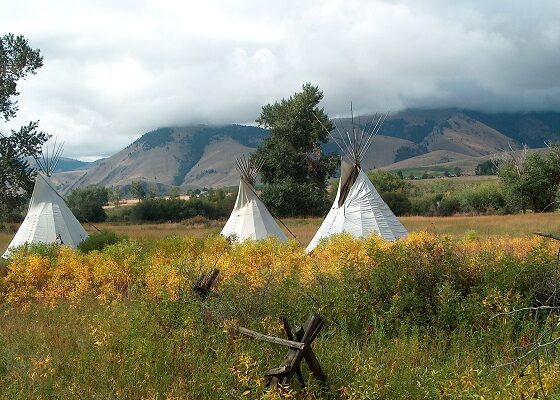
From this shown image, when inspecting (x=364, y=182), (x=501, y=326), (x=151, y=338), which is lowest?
(x=501, y=326)

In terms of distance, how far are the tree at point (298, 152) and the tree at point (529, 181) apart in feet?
41.5

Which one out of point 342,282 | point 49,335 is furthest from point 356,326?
point 49,335

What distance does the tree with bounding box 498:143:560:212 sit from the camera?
3772 centimetres

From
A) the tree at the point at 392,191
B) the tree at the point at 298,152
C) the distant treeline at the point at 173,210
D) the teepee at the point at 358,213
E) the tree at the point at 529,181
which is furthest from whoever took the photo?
the tree at the point at 392,191

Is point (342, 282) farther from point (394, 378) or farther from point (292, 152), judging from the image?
point (292, 152)

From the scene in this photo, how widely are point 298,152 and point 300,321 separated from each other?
35811mm

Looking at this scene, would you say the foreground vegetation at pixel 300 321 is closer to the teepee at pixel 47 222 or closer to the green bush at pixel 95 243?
the green bush at pixel 95 243

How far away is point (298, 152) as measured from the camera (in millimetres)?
42219

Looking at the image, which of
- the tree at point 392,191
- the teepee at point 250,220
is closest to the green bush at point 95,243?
the teepee at point 250,220

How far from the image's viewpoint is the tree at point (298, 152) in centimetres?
3984

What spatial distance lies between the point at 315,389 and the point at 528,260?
15.0ft

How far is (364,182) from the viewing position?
16719 mm

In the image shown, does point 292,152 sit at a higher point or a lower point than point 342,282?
higher

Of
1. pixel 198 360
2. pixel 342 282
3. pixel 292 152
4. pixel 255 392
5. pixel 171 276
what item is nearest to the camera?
pixel 255 392
